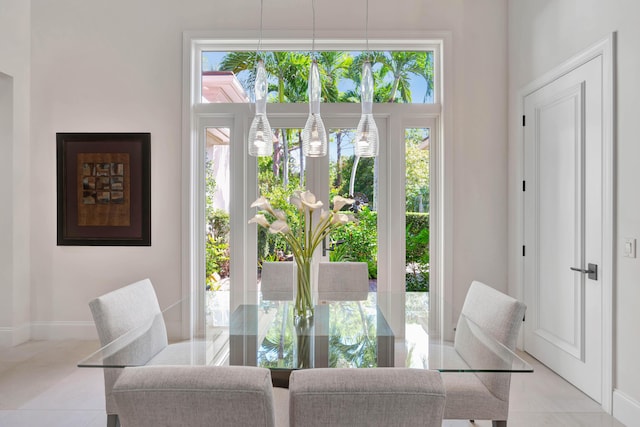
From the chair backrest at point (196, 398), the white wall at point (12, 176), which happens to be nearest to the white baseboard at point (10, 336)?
the white wall at point (12, 176)

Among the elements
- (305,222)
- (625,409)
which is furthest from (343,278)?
(625,409)

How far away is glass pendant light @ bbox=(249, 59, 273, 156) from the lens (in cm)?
195

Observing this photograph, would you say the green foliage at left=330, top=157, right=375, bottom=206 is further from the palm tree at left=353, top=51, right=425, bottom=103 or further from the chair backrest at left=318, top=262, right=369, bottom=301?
the chair backrest at left=318, top=262, right=369, bottom=301

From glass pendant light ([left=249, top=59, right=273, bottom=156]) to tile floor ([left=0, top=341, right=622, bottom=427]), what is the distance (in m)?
1.13

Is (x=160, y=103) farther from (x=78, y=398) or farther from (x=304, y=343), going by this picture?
(x=304, y=343)

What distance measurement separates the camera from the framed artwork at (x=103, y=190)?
12.5ft

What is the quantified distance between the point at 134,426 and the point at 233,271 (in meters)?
2.97

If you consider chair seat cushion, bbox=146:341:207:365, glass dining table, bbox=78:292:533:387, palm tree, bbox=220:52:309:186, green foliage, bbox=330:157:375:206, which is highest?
palm tree, bbox=220:52:309:186

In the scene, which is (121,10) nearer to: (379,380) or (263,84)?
(263,84)

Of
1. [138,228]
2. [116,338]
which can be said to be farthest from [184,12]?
[116,338]

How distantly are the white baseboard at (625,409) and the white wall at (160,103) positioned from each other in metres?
1.43

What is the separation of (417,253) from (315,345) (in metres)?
2.45

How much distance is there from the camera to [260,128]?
1.95m

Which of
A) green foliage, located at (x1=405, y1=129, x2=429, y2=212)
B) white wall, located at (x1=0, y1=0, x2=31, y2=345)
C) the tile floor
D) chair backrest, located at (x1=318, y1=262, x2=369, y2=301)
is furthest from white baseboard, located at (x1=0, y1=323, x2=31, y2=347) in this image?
green foliage, located at (x1=405, y1=129, x2=429, y2=212)
